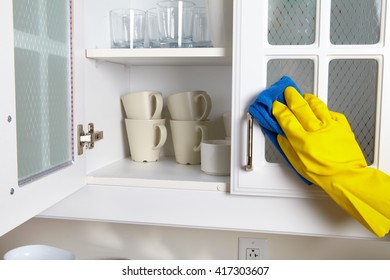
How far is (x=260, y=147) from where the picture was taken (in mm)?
855

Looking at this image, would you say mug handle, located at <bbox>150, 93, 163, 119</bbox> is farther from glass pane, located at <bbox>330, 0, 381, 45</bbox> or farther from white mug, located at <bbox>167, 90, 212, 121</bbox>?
glass pane, located at <bbox>330, 0, 381, 45</bbox>

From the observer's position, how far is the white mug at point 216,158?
3.11 feet

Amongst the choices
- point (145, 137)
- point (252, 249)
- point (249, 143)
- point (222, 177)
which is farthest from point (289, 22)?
point (252, 249)

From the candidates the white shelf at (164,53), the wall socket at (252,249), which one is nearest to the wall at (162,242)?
the wall socket at (252,249)

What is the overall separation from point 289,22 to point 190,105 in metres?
0.34

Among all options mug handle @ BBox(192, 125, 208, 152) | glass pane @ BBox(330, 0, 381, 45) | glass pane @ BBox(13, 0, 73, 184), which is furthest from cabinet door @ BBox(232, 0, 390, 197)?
glass pane @ BBox(13, 0, 73, 184)

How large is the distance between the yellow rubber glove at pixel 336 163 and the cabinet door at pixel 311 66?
0.20 ft

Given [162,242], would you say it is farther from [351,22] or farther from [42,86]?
[351,22]

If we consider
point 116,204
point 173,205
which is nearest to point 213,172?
point 173,205

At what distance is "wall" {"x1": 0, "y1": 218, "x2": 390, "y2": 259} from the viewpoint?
116 centimetres

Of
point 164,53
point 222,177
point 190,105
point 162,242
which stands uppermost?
point 164,53

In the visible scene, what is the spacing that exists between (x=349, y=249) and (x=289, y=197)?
41 cm

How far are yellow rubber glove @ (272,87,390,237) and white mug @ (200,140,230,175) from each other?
7.4 inches

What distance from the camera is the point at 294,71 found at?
2.79 ft
